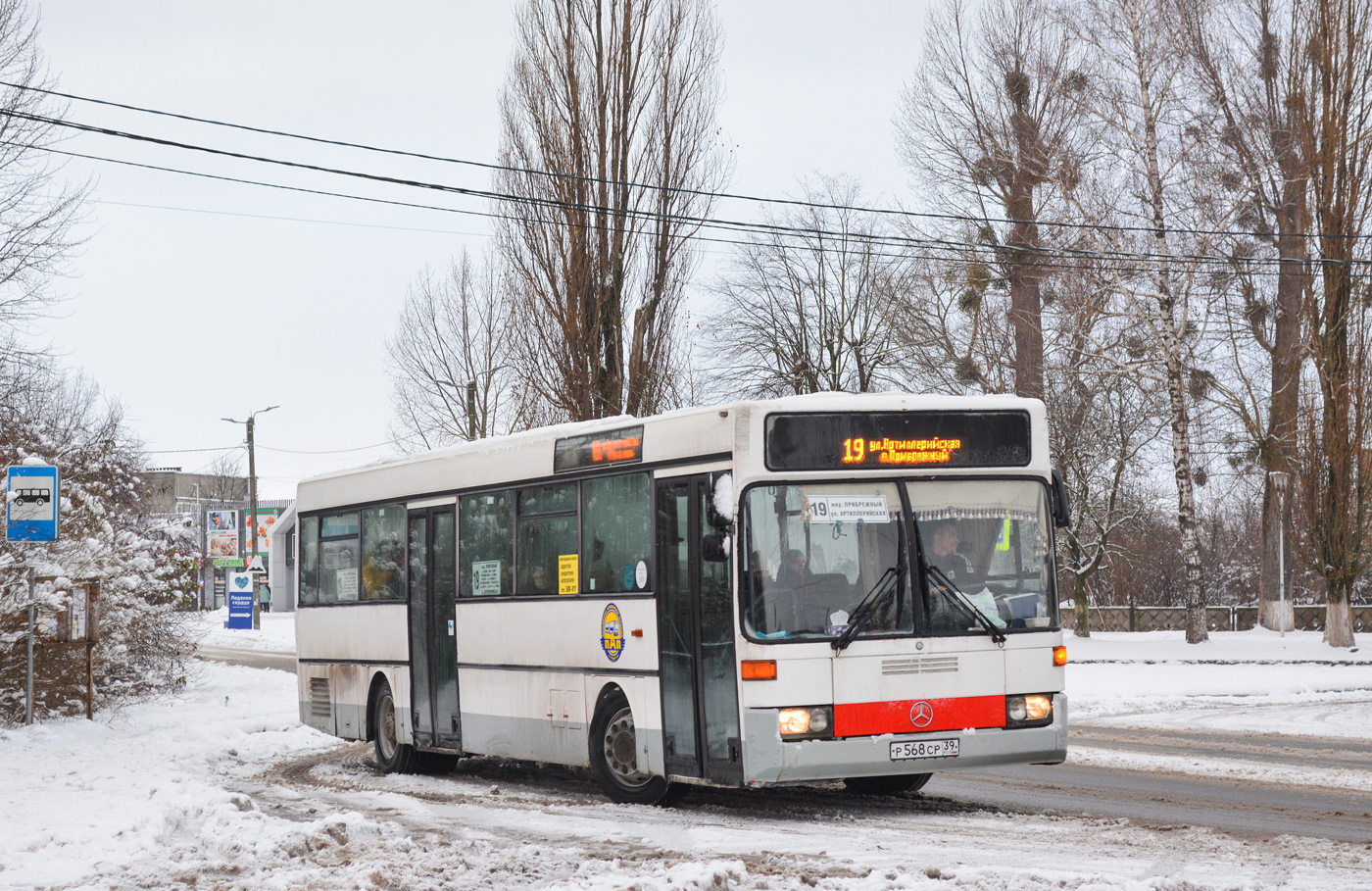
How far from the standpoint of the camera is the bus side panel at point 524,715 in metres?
12.0

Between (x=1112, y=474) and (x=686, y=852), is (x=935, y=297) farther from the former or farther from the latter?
(x=686, y=852)

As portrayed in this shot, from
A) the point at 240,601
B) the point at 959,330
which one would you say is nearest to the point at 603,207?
the point at 959,330

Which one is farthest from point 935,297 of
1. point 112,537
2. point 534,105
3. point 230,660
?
point 112,537

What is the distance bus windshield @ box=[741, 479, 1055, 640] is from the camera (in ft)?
32.3

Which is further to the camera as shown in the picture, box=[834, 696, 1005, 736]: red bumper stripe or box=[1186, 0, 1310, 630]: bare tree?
box=[1186, 0, 1310, 630]: bare tree

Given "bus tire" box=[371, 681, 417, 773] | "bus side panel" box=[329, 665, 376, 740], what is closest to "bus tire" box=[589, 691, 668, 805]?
"bus tire" box=[371, 681, 417, 773]

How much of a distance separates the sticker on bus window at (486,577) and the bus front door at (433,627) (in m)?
0.40

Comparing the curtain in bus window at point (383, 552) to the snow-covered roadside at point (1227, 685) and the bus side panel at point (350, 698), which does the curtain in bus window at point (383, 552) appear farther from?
the snow-covered roadside at point (1227, 685)

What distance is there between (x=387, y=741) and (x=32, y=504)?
494 centimetres

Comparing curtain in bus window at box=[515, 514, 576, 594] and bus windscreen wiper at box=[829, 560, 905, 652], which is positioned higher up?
curtain in bus window at box=[515, 514, 576, 594]

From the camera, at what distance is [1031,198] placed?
3741 centimetres

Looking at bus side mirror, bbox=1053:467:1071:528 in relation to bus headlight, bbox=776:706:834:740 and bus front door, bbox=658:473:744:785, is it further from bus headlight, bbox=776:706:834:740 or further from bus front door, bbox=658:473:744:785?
bus front door, bbox=658:473:744:785

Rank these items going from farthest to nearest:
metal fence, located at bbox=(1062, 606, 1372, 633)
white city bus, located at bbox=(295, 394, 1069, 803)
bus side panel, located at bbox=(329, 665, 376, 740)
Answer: metal fence, located at bbox=(1062, 606, 1372, 633) → bus side panel, located at bbox=(329, 665, 376, 740) → white city bus, located at bbox=(295, 394, 1069, 803)

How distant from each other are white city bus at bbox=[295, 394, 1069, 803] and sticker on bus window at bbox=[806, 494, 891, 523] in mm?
15
